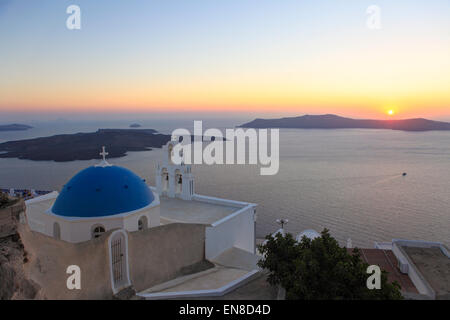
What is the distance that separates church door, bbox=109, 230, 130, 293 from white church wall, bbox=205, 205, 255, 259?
3967 millimetres

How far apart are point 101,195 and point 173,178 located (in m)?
6.47

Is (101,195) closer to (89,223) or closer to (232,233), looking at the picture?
(89,223)

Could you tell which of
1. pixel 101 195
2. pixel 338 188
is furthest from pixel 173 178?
pixel 338 188

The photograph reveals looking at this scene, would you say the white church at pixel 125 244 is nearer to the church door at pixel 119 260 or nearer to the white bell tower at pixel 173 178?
the church door at pixel 119 260

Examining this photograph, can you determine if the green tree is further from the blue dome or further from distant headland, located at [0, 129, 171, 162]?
distant headland, located at [0, 129, 171, 162]

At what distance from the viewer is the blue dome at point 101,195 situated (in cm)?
1066

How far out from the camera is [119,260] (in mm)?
9789

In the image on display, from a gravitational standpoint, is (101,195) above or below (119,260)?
above

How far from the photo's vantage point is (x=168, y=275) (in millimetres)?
11477

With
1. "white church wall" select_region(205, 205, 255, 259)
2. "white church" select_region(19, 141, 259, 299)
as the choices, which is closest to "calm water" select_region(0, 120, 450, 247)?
"white church wall" select_region(205, 205, 255, 259)

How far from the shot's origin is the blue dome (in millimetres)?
10656
